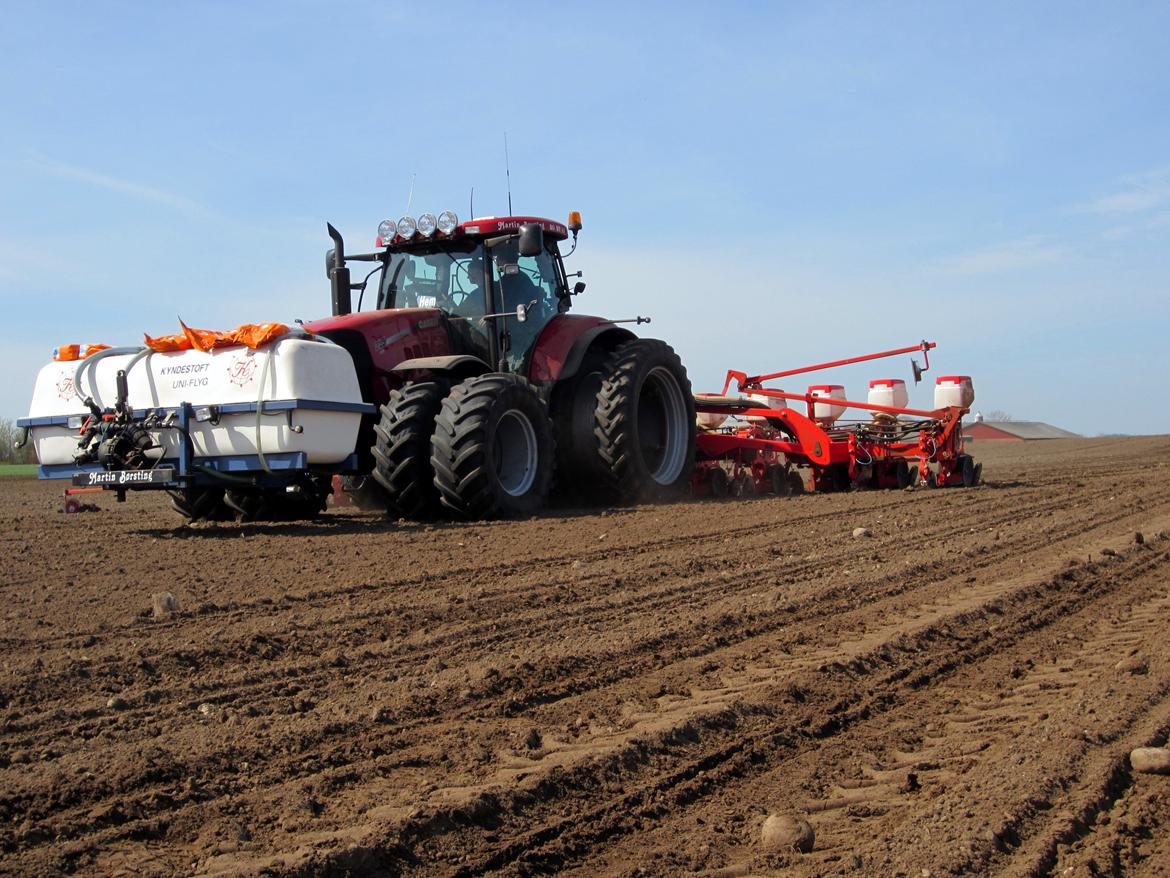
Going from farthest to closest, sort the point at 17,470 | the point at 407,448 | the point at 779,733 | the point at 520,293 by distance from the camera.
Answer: the point at 17,470
the point at 520,293
the point at 407,448
the point at 779,733

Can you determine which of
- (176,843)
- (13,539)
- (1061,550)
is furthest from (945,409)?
(176,843)

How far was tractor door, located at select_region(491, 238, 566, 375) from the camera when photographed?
10.1 m

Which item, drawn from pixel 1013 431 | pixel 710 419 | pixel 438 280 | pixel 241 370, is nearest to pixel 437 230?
pixel 438 280

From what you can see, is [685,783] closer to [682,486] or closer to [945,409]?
[682,486]

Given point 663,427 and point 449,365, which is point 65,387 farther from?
point 663,427

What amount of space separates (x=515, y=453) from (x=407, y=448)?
53.1 inches

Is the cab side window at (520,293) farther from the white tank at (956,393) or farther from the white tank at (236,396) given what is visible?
the white tank at (956,393)

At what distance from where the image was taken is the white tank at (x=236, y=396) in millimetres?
7895

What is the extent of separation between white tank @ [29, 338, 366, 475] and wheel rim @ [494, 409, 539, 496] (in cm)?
138

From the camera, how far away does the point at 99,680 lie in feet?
13.0

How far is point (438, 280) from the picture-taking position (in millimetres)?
10227

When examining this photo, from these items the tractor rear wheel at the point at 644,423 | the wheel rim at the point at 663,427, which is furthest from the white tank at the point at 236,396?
the wheel rim at the point at 663,427

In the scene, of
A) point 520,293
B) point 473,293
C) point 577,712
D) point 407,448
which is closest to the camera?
point 577,712

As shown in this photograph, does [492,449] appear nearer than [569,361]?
Yes
